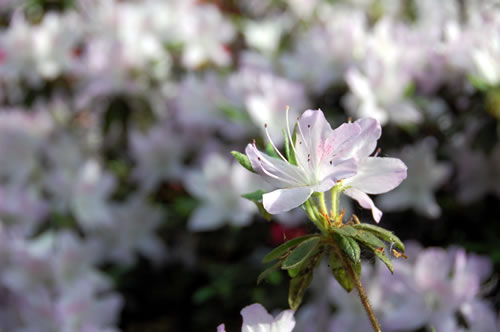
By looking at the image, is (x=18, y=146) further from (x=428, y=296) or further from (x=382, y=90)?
(x=428, y=296)

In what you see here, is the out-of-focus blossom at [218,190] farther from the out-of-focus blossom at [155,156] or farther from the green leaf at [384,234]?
the green leaf at [384,234]

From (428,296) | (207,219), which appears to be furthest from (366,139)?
(207,219)

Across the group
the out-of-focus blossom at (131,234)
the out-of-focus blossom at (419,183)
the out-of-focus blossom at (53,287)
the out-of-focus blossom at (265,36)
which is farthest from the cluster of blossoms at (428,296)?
the out-of-focus blossom at (265,36)

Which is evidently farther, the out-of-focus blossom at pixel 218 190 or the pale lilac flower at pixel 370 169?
the out-of-focus blossom at pixel 218 190

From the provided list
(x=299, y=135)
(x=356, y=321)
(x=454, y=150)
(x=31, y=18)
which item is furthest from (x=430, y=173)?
(x=31, y=18)

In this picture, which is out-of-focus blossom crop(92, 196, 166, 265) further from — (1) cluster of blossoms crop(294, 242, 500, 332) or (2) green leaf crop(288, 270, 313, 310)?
(2) green leaf crop(288, 270, 313, 310)

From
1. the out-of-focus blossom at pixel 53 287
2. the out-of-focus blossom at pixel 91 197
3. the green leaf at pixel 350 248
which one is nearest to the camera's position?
the green leaf at pixel 350 248
